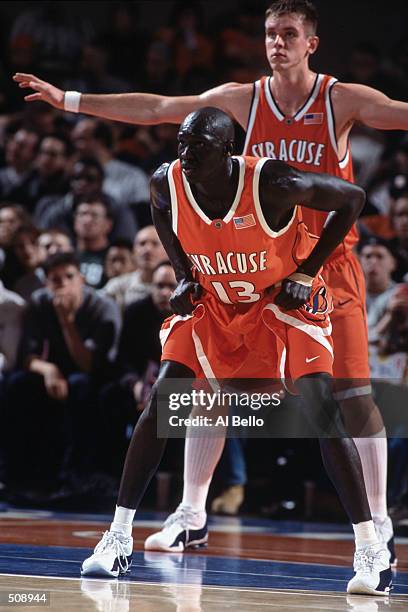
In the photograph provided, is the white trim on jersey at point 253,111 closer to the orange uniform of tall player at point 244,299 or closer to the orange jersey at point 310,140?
the orange jersey at point 310,140

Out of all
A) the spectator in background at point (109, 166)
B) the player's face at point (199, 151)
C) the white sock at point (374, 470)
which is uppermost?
the spectator in background at point (109, 166)

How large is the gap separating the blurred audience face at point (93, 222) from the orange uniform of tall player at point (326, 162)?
2.64 metres

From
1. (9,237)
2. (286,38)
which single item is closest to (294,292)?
(286,38)

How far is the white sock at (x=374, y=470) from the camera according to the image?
153 inches

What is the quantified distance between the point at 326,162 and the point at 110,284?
8.78ft

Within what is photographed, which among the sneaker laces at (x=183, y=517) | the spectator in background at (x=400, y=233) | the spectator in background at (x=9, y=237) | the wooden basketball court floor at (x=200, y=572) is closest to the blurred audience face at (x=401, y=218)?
the spectator in background at (x=400, y=233)

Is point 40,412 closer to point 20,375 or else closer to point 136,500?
point 20,375

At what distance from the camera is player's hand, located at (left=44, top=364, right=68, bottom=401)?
19.4 ft

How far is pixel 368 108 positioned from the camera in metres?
3.78

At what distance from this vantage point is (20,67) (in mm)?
7965

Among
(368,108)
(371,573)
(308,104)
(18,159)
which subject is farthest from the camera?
(18,159)

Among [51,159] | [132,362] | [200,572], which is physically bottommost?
[200,572]

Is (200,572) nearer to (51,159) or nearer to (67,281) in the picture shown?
(67,281)

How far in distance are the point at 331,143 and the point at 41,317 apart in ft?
9.03
